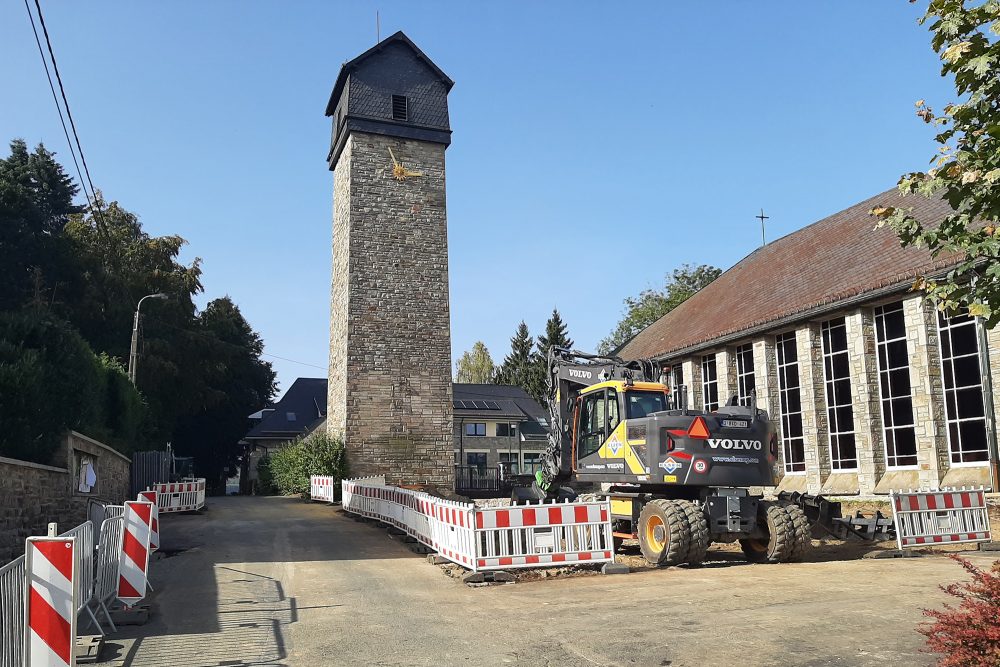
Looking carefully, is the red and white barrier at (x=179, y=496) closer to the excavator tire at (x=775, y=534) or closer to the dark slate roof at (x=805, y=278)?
the dark slate roof at (x=805, y=278)

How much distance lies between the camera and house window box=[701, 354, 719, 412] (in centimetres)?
2666

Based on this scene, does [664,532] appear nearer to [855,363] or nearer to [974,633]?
[974,633]

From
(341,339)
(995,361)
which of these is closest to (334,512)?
(341,339)

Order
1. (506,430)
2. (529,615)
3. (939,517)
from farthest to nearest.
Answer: (506,430) → (939,517) → (529,615)

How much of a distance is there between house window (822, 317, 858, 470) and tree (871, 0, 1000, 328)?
15.8 m

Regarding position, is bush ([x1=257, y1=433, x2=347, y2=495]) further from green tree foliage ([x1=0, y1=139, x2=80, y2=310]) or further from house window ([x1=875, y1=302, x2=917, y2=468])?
house window ([x1=875, y1=302, x2=917, y2=468])

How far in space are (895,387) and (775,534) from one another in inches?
369

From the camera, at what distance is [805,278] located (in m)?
24.3

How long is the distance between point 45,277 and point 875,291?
3885 cm

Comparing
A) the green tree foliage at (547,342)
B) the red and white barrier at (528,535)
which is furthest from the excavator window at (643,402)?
the green tree foliage at (547,342)

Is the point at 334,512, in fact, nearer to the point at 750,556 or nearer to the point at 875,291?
the point at 750,556

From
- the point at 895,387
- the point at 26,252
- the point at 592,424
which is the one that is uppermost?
the point at 26,252

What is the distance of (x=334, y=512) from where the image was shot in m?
25.1

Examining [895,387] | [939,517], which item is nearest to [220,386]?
[895,387]
